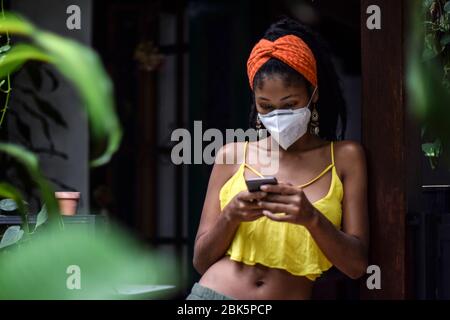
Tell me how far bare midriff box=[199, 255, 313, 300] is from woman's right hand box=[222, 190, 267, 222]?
16cm

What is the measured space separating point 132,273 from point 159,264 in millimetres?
18

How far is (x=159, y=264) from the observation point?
447mm

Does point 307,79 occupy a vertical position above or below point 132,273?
above

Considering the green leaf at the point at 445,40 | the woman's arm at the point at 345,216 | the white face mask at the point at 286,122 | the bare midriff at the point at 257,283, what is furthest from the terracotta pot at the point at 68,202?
the green leaf at the point at 445,40

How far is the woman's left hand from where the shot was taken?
5.41 feet

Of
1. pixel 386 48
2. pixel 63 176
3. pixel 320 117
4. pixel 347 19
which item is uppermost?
pixel 347 19

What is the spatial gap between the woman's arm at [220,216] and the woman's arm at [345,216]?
73 mm

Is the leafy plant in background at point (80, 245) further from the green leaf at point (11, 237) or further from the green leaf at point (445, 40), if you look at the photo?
the green leaf at point (445, 40)

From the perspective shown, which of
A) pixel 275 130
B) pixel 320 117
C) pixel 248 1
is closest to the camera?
pixel 275 130

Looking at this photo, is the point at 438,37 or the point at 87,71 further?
the point at 438,37

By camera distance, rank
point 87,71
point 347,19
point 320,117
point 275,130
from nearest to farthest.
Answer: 1. point 87,71
2. point 275,130
3. point 320,117
4. point 347,19

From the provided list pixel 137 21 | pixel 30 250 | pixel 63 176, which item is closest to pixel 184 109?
pixel 137 21

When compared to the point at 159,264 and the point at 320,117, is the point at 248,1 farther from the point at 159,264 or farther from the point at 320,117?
the point at 159,264

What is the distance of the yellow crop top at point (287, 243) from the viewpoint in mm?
1812
